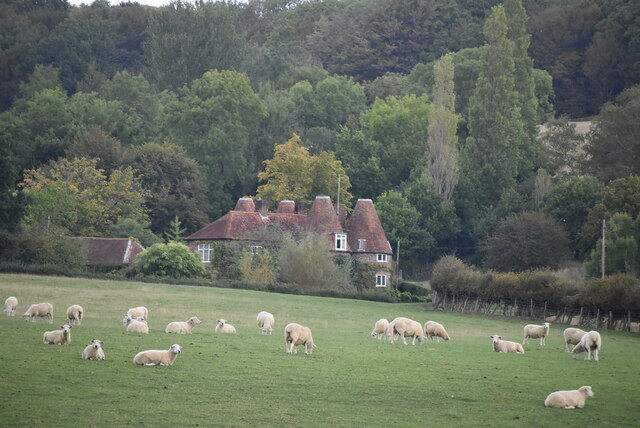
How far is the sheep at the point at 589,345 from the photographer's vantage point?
3559 centimetres

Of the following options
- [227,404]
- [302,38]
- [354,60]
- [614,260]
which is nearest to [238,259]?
[614,260]

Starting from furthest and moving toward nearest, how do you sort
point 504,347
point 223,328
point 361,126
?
point 361,126 < point 223,328 < point 504,347

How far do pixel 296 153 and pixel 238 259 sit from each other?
25.8 metres

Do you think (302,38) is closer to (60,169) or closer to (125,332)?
(60,169)

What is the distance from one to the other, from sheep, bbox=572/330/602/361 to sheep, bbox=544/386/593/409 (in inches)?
388

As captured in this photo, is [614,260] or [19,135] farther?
[19,135]

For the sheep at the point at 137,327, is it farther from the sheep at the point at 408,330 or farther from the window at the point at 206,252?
the window at the point at 206,252

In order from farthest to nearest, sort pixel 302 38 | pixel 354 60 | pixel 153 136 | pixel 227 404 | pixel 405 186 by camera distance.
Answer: pixel 302 38, pixel 354 60, pixel 153 136, pixel 405 186, pixel 227 404

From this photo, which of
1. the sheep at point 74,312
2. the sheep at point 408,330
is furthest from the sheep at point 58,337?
the sheep at point 408,330

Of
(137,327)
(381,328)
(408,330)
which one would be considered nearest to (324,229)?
(381,328)

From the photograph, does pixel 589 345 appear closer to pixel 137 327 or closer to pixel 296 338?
A: pixel 296 338

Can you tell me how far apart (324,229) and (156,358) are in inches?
2606

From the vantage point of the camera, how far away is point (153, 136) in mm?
134000

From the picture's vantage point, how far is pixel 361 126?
13475cm
